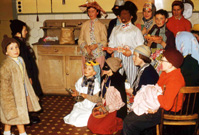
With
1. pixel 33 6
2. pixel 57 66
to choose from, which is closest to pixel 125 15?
pixel 57 66

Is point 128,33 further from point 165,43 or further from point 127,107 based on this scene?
point 127,107

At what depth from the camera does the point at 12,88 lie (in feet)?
8.88

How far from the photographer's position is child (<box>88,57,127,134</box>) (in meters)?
3.05

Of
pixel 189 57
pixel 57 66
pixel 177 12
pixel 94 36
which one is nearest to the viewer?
pixel 189 57

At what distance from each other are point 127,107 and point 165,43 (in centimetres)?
110

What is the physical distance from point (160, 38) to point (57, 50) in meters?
2.02

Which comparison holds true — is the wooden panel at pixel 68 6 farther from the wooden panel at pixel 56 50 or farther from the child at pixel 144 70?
the child at pixel 144 70

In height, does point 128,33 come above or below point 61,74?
above

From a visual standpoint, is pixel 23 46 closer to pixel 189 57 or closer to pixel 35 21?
pixel 35 21

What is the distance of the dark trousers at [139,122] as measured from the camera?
239 centimetres

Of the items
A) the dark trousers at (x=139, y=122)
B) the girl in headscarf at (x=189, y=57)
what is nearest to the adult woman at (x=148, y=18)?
the girl in headscarf at (x=189, y=57)

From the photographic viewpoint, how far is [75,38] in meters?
4.69

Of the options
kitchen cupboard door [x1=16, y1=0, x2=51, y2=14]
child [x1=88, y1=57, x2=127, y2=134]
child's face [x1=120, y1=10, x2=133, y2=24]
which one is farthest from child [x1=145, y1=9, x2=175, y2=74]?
kitchen cupboard door [x1=16, y1=0, x2=51, y2=14]

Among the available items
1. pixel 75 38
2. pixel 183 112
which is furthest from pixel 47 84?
pixel 183 112
